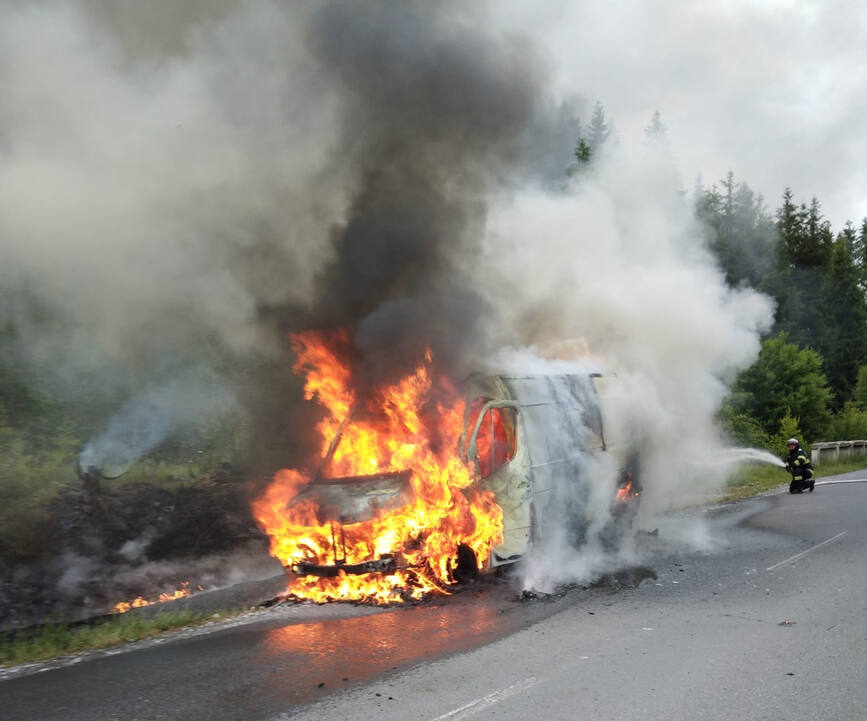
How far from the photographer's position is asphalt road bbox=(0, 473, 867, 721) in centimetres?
446

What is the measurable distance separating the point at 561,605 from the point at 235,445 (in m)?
7.46

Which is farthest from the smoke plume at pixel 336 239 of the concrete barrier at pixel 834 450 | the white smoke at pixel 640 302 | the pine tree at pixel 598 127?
the pine tree at pixel 598 127

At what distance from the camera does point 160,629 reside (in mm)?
6555

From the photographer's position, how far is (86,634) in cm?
639

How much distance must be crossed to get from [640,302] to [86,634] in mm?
9308

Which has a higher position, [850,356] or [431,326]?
[850,356]

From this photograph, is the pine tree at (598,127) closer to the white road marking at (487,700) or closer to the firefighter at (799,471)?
the firefighter at (799,471)

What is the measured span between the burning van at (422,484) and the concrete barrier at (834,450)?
1779cm

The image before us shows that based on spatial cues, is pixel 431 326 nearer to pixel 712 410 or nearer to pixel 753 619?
pixel 753 619

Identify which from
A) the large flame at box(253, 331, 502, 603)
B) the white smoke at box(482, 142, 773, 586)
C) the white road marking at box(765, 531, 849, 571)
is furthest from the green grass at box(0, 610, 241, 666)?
the white road marking at box(765, 531, 849, 571)

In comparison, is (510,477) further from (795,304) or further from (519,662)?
(795,304)

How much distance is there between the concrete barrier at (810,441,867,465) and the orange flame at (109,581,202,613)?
20.8 meters

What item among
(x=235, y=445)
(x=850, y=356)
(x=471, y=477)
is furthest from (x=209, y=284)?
(x=850, y=356)

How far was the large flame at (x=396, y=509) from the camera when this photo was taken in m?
7.00
